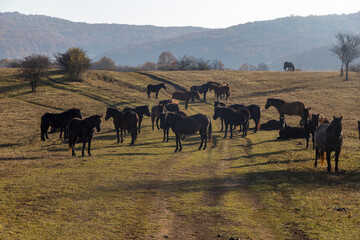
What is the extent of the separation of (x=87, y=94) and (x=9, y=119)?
723 inches

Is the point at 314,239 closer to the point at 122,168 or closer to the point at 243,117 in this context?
the point at 122,168

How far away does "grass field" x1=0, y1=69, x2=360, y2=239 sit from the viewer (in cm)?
934

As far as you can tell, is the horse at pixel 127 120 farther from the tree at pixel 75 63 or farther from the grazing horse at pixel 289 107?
the tree at pixel 75 63

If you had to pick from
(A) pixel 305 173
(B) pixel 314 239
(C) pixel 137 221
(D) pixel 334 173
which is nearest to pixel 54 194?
(C) pixel 137 221

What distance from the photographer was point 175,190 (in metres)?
12.8

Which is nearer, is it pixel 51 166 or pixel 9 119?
pixel 51 166

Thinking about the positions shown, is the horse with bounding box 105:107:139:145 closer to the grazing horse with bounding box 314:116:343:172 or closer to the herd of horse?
the herd of horse

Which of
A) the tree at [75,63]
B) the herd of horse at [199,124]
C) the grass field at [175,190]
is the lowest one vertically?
the grass field at [175,190]

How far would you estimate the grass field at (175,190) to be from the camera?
368 inches

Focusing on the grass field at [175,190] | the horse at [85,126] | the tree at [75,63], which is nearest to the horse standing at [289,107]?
the grass field at [175,190]

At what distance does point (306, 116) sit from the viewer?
977 inches

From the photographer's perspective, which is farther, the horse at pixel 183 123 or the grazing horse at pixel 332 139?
the horse at pixel 183 123

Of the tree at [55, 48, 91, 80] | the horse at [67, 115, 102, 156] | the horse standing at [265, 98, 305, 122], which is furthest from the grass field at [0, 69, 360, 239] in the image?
the tree at [55, 48, 91, 80]

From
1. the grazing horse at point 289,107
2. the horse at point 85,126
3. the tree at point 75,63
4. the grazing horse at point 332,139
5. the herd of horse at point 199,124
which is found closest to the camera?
the grazing horse at point 332,139
